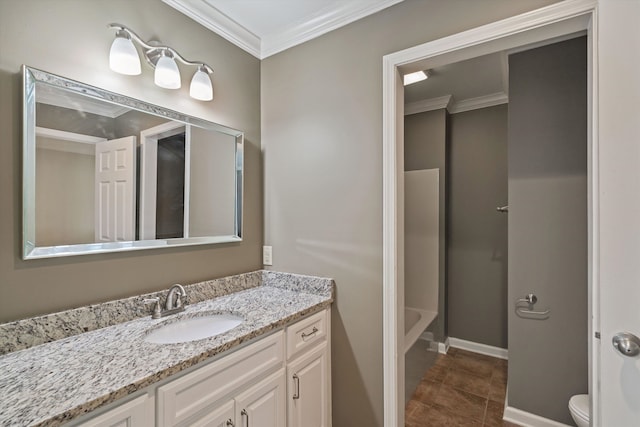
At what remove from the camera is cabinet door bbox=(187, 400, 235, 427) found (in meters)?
1.00

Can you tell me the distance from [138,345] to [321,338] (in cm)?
88

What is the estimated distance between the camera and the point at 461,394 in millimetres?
2246

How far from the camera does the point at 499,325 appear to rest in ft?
9.29

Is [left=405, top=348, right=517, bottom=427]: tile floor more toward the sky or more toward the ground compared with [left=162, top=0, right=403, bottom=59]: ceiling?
more toward the ground

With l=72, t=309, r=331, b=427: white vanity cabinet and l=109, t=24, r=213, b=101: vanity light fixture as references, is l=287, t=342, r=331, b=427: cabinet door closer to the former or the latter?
l=72, t=309, r=331, b=427: white vanity cabinet

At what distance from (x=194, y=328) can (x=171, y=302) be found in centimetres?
17

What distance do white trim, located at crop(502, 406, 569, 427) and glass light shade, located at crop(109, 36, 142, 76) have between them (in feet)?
9.72

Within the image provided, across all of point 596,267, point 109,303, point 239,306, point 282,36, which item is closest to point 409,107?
point 282,36

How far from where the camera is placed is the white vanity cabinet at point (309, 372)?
4.53 feet

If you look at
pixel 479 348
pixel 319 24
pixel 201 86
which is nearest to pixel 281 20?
pixel 319 24

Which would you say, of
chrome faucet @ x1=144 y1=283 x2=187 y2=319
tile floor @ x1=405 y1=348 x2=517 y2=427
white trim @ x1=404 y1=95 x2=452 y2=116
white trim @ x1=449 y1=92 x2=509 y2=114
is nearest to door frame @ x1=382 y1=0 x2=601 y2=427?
tile floor @ x1=405 y1=348 x2=517 y2=427

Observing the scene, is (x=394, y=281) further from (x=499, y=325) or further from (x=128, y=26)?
(x=499, y=325)

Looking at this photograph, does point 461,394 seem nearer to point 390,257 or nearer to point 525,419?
point 525,419

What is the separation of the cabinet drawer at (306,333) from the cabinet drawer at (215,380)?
0.06 metres
